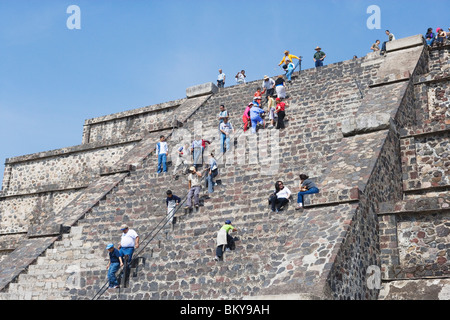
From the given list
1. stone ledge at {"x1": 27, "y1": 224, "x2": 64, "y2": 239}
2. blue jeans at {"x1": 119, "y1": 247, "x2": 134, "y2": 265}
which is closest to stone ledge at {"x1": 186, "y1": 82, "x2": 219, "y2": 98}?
stone ledge at {"x1": 27, "y1": 224, "x2": 64, "y2": 239}

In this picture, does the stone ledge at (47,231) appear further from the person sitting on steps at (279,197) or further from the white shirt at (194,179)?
the person sitting on steps at (279,197)

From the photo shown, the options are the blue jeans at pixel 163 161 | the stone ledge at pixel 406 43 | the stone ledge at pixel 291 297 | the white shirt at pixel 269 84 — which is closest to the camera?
the stone ledge at pixel 291 297

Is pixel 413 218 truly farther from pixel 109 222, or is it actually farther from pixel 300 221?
pixel 109 222

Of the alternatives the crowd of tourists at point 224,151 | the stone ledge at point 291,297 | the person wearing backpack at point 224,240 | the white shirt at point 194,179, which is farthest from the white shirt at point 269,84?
the stone ledge at point 291,297

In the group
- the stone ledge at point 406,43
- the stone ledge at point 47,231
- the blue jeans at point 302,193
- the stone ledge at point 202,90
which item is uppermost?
the stone ledge at point 406,43

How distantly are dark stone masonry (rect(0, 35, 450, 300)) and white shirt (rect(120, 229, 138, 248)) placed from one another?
0.31 m

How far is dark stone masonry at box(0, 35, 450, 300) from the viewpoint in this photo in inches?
370

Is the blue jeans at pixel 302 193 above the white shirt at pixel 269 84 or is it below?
below

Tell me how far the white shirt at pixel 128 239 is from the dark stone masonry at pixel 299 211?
31 centimetres

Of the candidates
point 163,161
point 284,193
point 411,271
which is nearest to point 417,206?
point 411,271

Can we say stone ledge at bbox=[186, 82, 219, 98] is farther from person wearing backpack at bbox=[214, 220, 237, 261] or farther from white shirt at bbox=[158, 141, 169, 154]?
person wearing backpack at bbox=[214, 220, 237, 261]

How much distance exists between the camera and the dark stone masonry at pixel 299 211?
939cm

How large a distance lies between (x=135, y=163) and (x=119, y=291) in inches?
213
